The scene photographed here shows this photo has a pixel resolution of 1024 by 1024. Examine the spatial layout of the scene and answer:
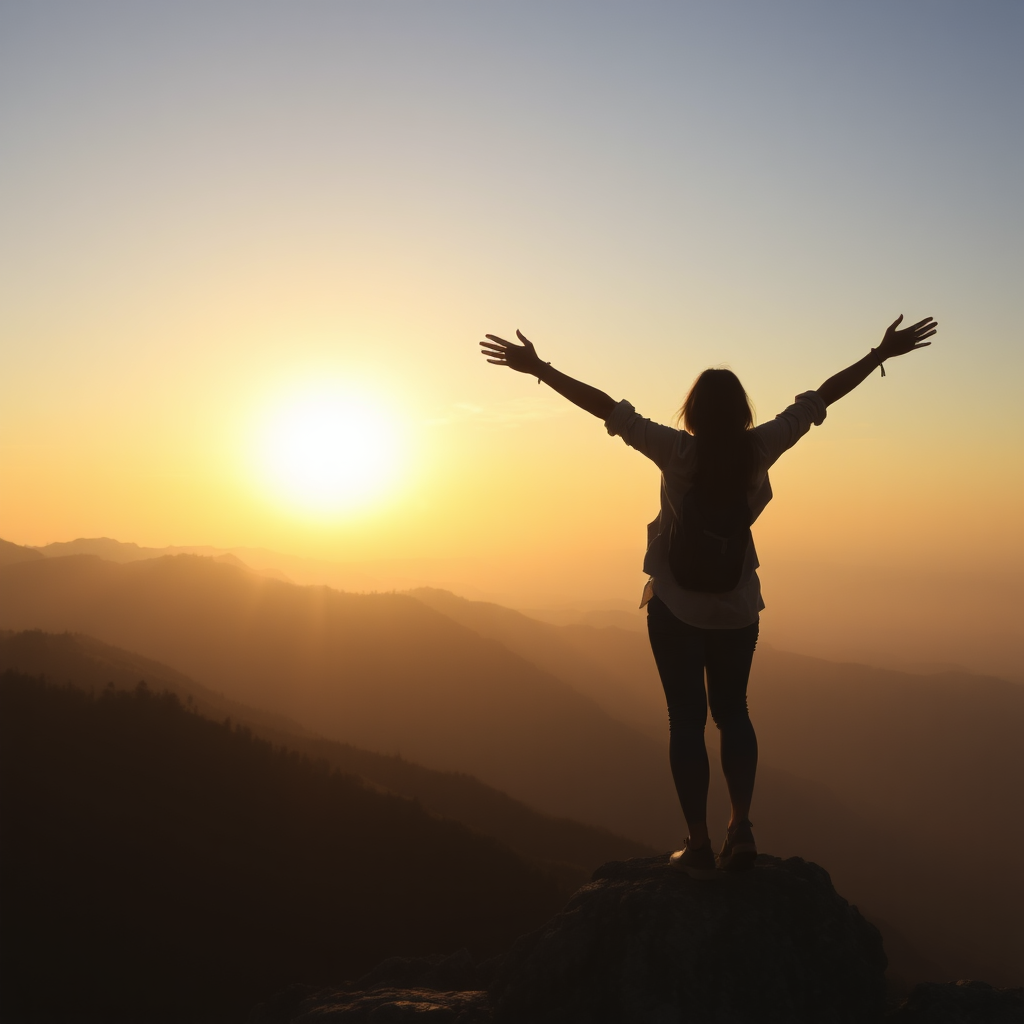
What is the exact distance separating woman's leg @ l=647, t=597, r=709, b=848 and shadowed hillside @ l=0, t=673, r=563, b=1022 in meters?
12.9

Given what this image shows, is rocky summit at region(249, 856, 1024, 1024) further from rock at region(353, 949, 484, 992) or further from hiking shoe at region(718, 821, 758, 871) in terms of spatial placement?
rock at region(353, 949, 484, 992)

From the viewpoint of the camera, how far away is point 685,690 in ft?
14.3

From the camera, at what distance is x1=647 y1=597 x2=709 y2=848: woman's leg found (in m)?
4.34

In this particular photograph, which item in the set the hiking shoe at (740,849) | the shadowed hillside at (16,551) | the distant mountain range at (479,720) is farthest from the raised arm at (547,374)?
the shadowed hillside at (16,551)

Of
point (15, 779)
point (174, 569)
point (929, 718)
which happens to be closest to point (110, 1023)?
point (15, 779)

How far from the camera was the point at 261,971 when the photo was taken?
15438mm

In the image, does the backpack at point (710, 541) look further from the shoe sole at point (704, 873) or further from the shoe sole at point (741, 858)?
the shoe sole at point (704, 873)

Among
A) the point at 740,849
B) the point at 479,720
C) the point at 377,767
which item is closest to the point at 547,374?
the point at 740,849

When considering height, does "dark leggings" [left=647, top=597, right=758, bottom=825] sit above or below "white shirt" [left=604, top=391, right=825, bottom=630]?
below

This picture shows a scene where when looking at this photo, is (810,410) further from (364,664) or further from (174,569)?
(174,569)

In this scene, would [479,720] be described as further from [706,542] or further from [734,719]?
[706,542]

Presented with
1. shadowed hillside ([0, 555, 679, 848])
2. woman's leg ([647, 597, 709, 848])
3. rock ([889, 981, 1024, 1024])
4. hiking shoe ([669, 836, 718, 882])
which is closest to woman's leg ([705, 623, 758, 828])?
woman's leg ([647, 597, 709, 848])

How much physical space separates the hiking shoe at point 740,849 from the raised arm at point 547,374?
2596mm

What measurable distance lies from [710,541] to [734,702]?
105 centimetres
